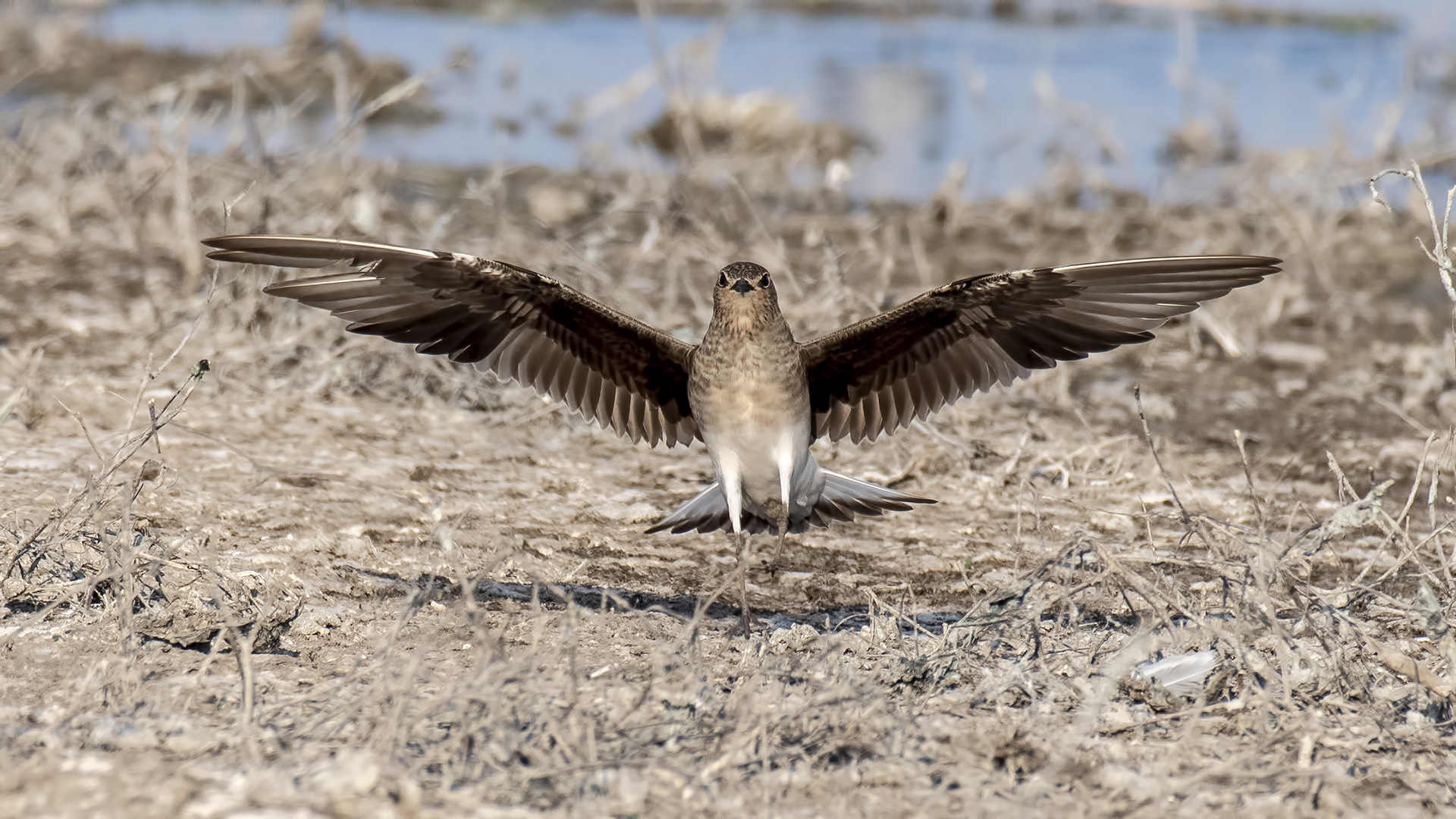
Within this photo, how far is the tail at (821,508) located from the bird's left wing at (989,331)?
218mm

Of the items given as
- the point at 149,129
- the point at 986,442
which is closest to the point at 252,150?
the point at 149,129

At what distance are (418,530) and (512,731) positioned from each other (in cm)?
181

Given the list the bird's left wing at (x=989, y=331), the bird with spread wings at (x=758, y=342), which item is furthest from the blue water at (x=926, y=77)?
the bird's left wing at (x=989, y=331)

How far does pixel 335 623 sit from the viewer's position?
3.85 metres

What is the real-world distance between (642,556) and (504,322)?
34.6 inches

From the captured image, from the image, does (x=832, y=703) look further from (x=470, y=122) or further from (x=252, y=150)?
(x=470, y=122)

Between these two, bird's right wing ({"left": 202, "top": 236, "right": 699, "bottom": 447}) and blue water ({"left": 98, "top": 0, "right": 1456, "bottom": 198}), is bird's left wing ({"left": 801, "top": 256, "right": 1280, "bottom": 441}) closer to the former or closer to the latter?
bird's right wing ({"left": 202, "top": 236, "right": 699, "bottom": 447})

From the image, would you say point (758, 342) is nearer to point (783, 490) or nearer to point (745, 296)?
point (745, 296)

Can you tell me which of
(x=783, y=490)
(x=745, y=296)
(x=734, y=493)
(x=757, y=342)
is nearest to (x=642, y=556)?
(x=734, y=493)

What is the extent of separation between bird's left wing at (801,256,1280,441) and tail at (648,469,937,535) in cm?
22

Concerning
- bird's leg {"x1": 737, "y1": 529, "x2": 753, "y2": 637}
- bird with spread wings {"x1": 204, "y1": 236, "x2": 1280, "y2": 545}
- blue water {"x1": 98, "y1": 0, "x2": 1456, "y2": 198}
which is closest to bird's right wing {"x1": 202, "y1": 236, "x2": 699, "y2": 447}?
bird with spread wings {"x1": 204, "y1": 236, "x2": 1280, "y2": 545}

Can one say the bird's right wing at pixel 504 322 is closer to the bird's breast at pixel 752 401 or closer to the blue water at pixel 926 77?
the bird's breast at pixel 752 401

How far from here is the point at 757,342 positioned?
4367 mm

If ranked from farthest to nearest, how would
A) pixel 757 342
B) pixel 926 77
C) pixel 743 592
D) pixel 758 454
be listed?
pixel 926 77
pixel 758 454
pixel 757 342
pixel 743 592
